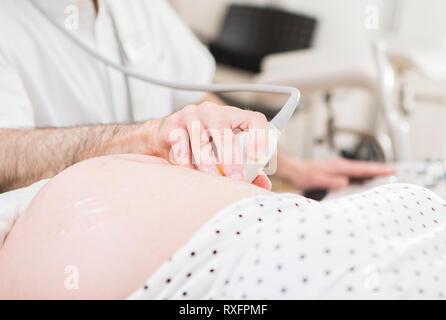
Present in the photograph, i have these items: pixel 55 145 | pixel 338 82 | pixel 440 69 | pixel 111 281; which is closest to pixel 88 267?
pixel 111 281

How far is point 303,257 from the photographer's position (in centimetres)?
31

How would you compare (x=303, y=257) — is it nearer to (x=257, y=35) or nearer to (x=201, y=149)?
(x=201, y=149)

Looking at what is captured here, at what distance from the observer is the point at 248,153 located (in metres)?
0.36

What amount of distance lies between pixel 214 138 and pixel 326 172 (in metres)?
0.55

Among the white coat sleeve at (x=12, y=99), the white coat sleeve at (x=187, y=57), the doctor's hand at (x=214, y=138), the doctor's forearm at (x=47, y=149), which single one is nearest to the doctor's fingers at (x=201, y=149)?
the doctor's hand at (x=214, y=138)

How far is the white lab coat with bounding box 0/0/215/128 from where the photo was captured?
0.79m

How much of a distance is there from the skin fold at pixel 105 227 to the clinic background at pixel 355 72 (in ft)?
2.33

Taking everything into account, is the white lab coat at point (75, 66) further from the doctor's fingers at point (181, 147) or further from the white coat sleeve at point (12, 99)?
the doctor's fingers at point (181, 147)

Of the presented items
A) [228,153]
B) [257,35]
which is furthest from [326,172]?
[257,35]

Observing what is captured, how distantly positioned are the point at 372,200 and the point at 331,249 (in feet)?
0.36

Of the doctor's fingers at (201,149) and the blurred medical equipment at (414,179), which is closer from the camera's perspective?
the doctor's fingers at (201,149)

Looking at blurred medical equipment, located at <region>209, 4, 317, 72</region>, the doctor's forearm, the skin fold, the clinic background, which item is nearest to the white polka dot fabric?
the skin fold

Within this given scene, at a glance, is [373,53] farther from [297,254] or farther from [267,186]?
[297,254]

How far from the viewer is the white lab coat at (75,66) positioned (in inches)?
31.0
